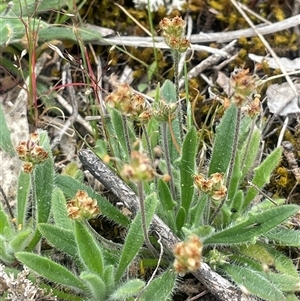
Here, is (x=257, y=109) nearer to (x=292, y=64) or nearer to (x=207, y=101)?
(x=207, y=101)

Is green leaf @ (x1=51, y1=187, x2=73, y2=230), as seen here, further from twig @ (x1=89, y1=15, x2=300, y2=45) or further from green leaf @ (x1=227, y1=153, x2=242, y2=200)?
twig @ (x1=89, y1=15, x2=300, y2=45)

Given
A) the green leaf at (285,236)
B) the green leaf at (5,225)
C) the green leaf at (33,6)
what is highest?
the green leaf at (33,6)

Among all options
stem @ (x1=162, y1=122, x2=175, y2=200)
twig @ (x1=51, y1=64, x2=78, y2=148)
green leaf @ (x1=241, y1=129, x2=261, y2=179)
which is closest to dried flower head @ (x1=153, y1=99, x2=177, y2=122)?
stem @ (x1=162, y1=122, x2=175, y2=200)

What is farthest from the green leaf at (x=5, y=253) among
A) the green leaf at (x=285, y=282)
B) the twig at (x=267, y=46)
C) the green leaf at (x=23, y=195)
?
the twig at (x=267, y=46)

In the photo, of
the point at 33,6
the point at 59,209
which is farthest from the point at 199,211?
the point at 33,6

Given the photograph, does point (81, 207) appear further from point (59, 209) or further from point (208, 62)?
point (208, 62)

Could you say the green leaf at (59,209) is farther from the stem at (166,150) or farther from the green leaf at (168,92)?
the green leaf at (168,92)
